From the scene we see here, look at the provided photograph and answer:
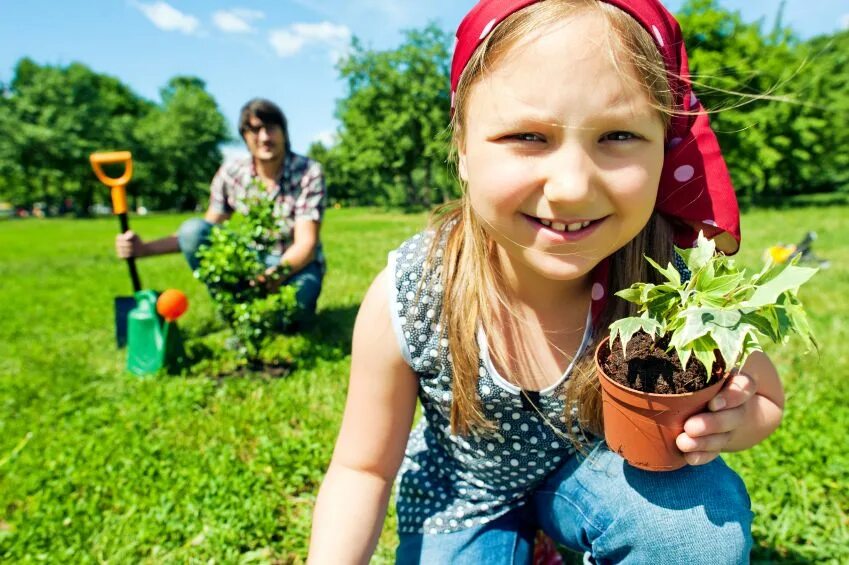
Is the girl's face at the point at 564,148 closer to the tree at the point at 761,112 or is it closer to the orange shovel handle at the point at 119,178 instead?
the orange shovel handle at the point at 119,178

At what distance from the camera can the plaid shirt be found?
420 cm

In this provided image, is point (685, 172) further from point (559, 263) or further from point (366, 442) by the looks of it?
point (366, 442)

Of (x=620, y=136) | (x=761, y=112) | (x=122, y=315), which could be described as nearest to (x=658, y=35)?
(x=620, y=136)

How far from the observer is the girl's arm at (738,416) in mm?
1137

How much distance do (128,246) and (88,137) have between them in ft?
126

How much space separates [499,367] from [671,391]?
488 mm

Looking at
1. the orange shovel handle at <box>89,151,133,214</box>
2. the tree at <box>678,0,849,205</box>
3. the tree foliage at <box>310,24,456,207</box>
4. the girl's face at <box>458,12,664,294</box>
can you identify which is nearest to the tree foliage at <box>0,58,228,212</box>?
the tree foliage at <box>310,24,456,207</box>

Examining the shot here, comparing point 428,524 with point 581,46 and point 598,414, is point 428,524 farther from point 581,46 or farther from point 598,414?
point 581,46

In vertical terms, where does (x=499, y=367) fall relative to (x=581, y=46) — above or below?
below

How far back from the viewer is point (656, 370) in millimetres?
1109

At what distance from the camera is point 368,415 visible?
148cm

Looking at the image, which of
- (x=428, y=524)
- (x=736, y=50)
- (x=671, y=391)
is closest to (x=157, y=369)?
(x=428, y=524)

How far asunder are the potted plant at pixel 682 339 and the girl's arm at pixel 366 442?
56 cm

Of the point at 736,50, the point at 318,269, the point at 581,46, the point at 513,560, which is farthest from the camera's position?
the point at 736,50
